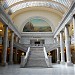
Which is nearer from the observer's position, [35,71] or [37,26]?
[35,71]

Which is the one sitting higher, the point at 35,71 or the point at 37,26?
the point at 37,26

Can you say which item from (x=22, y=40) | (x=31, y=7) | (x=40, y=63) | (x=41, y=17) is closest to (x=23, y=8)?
(x=31, y=7)

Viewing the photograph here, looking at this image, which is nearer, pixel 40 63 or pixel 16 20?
pixel 40 63

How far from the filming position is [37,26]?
43.2 meters

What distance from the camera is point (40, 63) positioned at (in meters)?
19.9

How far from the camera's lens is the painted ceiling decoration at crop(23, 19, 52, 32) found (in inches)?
1654

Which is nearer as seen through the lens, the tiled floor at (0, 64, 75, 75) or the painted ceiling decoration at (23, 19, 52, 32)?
the tiled floor at (0, 64, 75, 75)

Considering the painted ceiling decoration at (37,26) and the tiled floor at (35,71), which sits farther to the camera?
the painted ceiling decoration at (37,26)

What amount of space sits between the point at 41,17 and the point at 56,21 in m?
4.78

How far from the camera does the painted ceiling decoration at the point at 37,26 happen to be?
138 feet

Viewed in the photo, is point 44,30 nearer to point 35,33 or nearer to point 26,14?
point 35,33

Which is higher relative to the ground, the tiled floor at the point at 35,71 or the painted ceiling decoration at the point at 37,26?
the painted ceiling decoration at the point at 37,26

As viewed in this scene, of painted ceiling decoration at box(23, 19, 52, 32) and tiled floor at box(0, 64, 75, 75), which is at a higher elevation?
painted ceiling decoration at box(23, 19, 52, 32)

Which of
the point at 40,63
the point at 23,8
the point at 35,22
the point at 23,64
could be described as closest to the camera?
the point at 23,64
